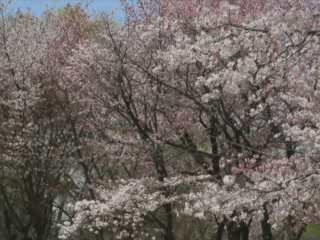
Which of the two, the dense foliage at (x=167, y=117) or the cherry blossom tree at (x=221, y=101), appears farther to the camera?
the dense foliage at (x=167, y=117)

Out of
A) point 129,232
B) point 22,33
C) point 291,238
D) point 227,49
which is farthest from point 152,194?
point 22,33

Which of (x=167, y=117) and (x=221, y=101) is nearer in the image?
(x=221, y=101)

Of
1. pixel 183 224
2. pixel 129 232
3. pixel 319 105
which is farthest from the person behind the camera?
pixel 183 224

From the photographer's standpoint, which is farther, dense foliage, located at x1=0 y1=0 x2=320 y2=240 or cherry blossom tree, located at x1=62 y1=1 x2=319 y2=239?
dense foliage, located at x1=0 y1=0 x2=320 y2=240

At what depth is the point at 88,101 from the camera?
1333cm

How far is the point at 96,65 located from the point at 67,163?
15.2 feet

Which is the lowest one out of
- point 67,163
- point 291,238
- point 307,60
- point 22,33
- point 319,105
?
point 291,238

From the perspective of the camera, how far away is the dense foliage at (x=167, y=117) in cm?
679

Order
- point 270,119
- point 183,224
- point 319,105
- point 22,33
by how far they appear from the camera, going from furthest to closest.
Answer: point 183,224, point 22,33, point 270,119, point 319,105

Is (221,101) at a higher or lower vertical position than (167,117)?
lower

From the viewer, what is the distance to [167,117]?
11.3 metres

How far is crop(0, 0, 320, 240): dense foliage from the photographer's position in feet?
22.3

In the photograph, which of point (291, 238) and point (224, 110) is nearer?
point (224, 110)

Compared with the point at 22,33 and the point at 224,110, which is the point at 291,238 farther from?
the point at 22,33
